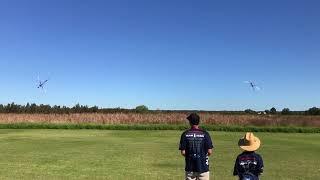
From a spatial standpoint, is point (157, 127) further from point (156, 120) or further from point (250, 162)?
point (250, 162)

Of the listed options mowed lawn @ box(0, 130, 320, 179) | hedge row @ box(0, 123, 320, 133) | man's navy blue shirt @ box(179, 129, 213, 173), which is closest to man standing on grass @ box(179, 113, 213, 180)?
man's navy blue shirt @ box(179, 129, 213, 173)

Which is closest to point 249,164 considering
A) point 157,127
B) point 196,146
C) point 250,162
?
point 250,162

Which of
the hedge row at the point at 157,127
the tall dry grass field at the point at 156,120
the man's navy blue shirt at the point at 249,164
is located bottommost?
the man's navy blue shirt at the point at 249,164

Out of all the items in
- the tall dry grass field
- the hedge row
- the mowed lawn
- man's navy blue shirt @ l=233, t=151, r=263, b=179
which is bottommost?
the mowed lawn

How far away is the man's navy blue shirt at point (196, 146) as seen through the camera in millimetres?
10391

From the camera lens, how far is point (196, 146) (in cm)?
1038

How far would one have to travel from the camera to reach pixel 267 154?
23547 millimetres

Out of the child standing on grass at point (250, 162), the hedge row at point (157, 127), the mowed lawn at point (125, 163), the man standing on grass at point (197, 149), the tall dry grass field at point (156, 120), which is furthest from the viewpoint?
the tall dry grass field at point (156, 120)

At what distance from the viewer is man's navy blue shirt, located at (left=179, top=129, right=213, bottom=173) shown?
409 inches

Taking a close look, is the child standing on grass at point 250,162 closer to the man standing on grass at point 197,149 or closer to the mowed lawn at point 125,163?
the man standing on grass at point 197,149

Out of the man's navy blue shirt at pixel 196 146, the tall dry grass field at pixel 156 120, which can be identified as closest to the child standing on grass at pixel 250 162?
the man's navy blue shirt at pixel 196 146

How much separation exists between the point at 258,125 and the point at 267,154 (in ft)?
97.8

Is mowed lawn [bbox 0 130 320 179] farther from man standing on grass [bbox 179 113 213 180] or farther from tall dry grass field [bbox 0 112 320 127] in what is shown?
tall dry grass field [bbox 0 112 320 127]

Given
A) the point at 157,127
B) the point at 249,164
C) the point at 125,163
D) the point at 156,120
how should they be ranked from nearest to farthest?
the point at 249,164, the point at 125,163, the point at 157,127, the point at 156,120
